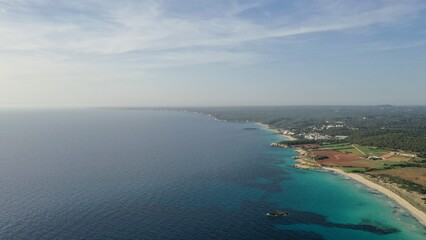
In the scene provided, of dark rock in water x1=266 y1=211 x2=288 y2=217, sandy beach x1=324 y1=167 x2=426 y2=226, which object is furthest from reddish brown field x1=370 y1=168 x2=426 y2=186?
dark rock in water x1=266 y1=211 x2=288 y2=217

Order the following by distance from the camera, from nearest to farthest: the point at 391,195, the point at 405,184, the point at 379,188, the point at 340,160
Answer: the point at 391,195
the point at 379,188
the point at 405,184
the point at 340,160

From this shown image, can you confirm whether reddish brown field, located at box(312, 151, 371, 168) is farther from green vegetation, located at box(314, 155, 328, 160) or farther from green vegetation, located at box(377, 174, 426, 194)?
green vegetation, located at box(377, 174, 426, 194)

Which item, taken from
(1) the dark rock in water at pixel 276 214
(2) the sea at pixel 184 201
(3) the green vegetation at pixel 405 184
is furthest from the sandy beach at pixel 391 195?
(1) the dark rock in water at pixel 276 214

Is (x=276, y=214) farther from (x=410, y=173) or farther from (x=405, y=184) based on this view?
(x=410, y=173)

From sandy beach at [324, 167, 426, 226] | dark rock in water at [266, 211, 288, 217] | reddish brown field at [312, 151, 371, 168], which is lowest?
sandy beach at [324, 167, 426, 226]

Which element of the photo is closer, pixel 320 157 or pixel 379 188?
pixel 379 188

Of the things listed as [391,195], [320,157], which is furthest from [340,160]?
[391,195]

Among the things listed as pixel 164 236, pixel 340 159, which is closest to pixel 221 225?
pixel 164 236
